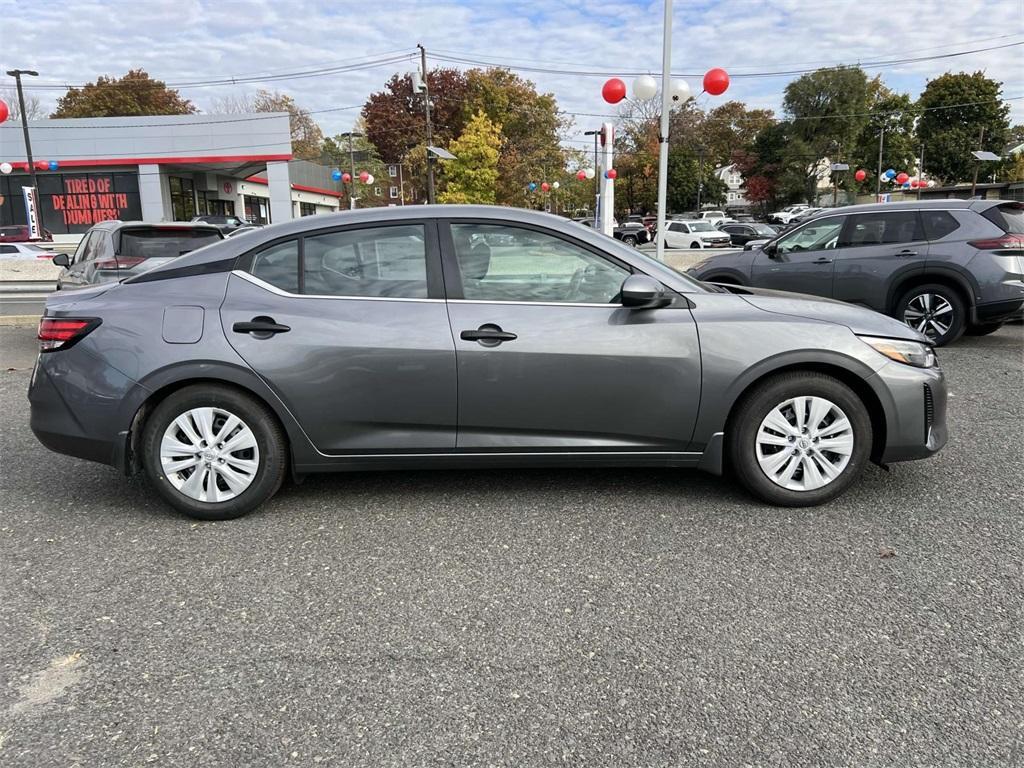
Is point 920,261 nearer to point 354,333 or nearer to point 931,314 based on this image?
point 931,314

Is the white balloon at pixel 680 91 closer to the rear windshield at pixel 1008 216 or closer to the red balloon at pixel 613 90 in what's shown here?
the red balloon at pixel 613 90

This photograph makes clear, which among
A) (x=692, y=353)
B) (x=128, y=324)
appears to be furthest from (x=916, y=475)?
(x=128, y=324)

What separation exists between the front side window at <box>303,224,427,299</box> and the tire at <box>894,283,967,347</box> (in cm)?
666

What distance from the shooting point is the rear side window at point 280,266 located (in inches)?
151

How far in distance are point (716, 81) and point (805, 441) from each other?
11.9 meters

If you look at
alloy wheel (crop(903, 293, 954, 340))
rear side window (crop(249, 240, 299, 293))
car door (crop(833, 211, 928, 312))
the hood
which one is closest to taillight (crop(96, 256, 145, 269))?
rear side window (crop(249, 240, 299, 293))

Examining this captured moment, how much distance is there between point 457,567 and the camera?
3320 millimetres

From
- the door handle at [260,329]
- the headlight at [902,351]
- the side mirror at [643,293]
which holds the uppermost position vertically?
the side mirror at [643,293]

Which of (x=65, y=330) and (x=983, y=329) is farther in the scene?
(x=983, y=329)

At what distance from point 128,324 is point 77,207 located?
139 feet

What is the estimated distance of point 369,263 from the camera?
12.7 ft

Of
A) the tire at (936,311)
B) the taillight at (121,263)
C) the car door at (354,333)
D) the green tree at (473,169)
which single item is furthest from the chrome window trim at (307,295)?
the green tree at (473,169)

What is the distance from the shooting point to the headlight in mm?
3854

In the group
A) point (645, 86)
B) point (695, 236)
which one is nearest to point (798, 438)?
point (645, 86)
